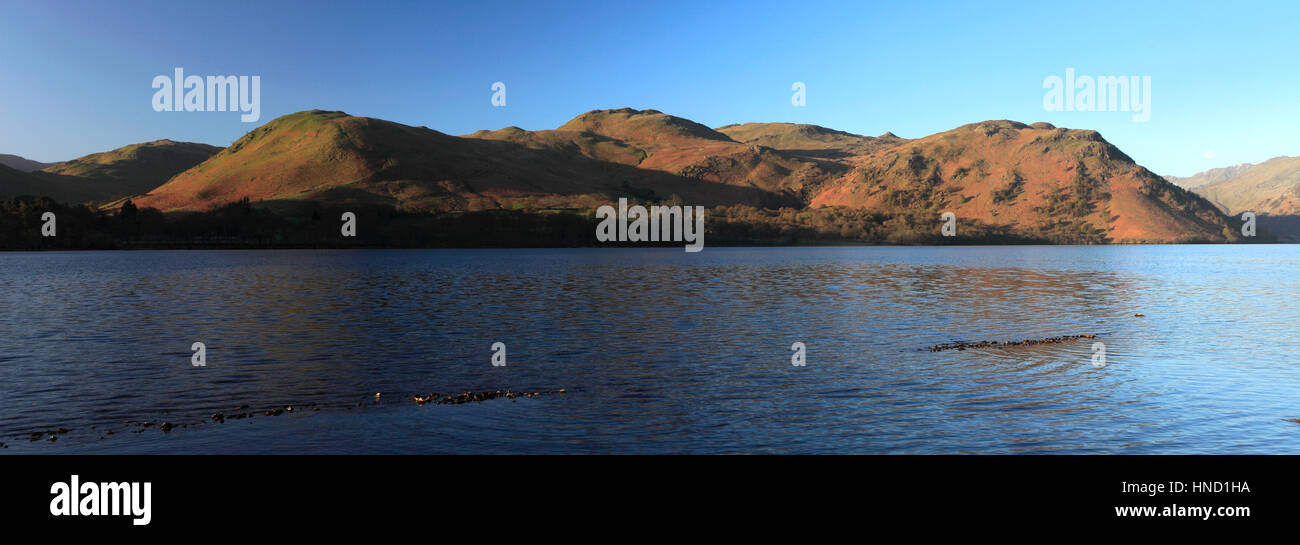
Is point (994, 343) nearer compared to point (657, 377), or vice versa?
point (657, 377)

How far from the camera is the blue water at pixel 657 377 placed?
2152 centimetres

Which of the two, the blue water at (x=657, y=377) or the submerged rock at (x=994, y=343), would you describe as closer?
the blue water at (x=657, y=377)

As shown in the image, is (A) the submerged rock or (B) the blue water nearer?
(B) the blue water

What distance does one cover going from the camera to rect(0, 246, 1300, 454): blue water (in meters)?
21.5

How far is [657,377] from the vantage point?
31.8 meters

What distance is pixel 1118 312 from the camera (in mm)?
60406

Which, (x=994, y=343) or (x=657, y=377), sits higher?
(x=994, y=343)

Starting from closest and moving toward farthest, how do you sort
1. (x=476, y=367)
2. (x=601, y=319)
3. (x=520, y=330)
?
1. (x=476, y=367)
2. (x=520, y=330)
3. (x=601, y=319)
